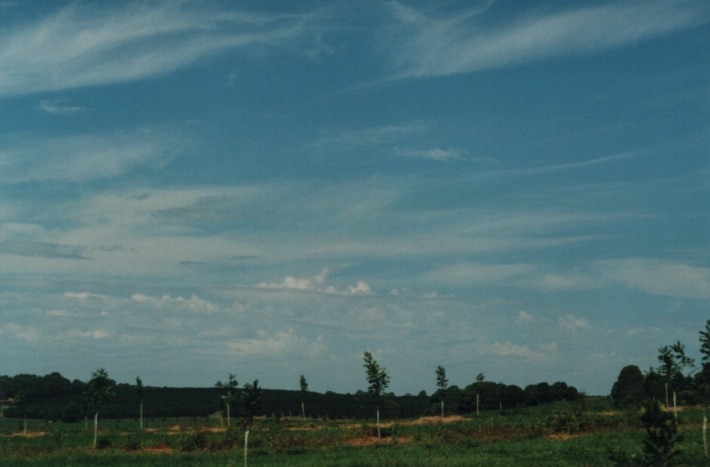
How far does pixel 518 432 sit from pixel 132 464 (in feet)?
128

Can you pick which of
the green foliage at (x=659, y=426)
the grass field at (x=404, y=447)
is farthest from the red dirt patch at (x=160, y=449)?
the green foliage at (x=659, y=426)

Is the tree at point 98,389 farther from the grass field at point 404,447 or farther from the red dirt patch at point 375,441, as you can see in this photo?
the red dirt patch at point 375,441

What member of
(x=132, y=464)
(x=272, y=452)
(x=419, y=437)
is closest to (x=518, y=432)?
(x=419, y=437)

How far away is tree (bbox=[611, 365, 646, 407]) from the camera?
4825 inches

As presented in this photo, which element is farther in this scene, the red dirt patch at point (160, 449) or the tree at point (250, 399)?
the red dirt patch at point (160, 449)

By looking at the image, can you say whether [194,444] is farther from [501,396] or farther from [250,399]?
[501,396]

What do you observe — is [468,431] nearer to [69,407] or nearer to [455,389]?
[455,389]

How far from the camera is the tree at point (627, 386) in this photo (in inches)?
4825

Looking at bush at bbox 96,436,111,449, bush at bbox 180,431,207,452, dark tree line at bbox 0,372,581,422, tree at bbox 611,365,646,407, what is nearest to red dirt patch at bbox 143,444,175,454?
bush at bbox 180,431,207,452

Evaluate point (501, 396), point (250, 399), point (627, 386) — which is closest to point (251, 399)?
point (250, 399)

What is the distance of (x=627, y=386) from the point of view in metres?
135

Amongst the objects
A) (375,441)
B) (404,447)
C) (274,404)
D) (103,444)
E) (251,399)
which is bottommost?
(274,404)

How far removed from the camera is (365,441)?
248ft

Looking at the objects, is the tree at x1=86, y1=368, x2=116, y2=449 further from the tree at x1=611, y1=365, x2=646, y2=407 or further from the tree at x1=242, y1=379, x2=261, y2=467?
the tree at x1=611, y1=365, x2=646, y2=407
